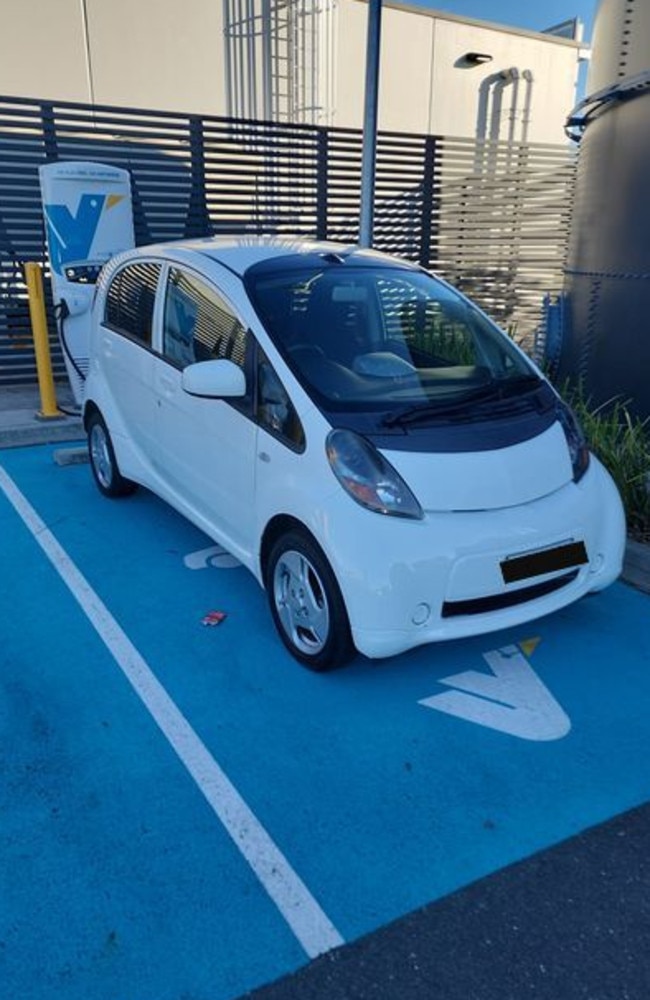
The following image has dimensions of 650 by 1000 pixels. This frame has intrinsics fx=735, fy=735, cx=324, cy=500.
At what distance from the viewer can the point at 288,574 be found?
10.4 ft

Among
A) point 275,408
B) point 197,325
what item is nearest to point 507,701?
point 275,408

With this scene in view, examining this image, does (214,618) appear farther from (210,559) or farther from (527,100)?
(527,100)

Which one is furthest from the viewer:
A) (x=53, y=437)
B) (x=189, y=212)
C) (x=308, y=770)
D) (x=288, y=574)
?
(x=189, y=212)

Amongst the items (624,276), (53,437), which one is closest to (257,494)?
(53,437)

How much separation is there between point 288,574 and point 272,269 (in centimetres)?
149

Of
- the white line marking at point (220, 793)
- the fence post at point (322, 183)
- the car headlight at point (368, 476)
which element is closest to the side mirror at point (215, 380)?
the car headlight at point (368, 476)

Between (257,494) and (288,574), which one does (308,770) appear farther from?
(257,494)

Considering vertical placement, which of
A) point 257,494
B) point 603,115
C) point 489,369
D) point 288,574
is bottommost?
point 288,574

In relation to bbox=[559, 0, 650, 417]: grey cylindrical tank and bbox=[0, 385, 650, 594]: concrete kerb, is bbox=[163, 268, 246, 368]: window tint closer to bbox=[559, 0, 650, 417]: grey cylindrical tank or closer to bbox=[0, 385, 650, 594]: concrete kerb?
bbox=[0, 385, 650, 594]: concrete kerb

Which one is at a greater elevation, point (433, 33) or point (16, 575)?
point (433, 33)

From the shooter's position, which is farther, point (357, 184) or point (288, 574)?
point (357, 184)

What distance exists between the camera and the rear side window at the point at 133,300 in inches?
163

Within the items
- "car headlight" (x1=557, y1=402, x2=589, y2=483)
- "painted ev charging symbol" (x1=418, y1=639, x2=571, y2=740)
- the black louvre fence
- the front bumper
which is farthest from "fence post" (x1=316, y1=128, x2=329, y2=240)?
"painted ev charging symbol" (x1=418, y1=639, x2=571, y2=740)

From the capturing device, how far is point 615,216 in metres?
5.92
